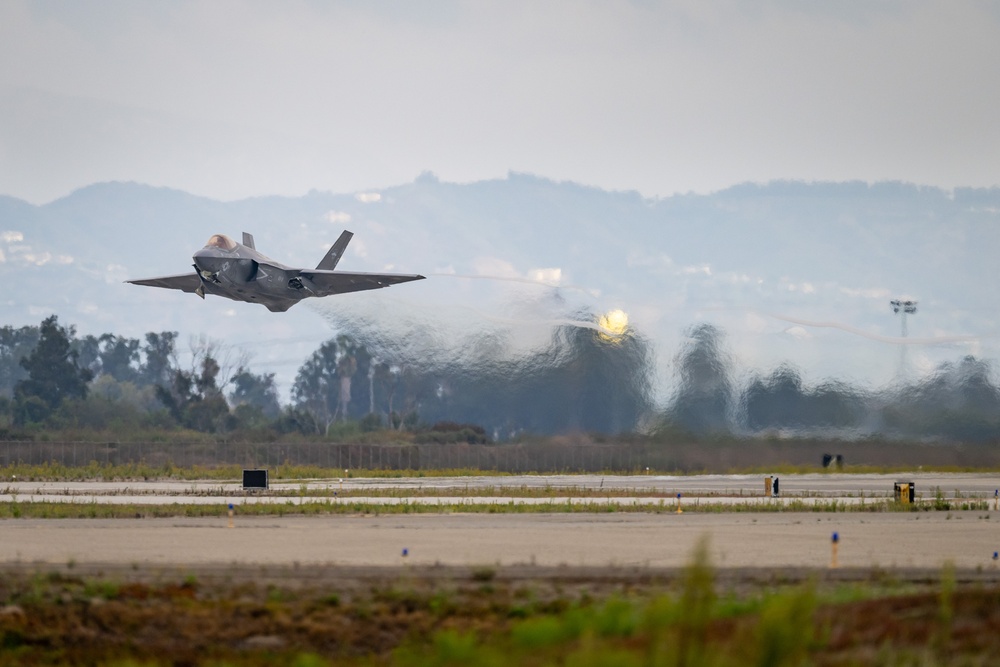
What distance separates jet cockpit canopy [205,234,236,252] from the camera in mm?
49844

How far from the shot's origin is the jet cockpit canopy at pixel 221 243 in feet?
164

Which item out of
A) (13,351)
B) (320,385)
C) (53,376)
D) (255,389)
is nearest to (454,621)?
(320,385)

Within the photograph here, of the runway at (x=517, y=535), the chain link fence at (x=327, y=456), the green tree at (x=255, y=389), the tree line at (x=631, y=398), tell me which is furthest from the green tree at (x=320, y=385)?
the runway at (x=517, y=535)

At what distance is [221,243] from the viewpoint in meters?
50.2

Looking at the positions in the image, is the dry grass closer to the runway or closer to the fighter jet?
the runway

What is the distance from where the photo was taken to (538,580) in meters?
20.0

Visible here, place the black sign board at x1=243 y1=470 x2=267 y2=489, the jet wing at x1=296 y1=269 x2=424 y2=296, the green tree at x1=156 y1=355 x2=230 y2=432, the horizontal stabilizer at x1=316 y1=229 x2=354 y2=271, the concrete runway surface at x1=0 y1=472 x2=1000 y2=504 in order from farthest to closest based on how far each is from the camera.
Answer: the green tree at x1=156 y1=355 x2=230 y2=432
the horizontal stabilizer at x1=316 y1=229 x2=354 y2=271
the jet wing at x1=296 y1=269 x2=424 y2=296
the black sign board at x1=243 y1=470 x2=267 y2=489
the concrete runway surface at x1=0 y1=472 x2=1000 y2=504

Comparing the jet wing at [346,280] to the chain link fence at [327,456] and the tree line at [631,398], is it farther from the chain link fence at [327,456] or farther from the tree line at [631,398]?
the chain link fence at [327,456]

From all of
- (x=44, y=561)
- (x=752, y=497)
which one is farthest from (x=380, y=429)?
(x=44, y=561)

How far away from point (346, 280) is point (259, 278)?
4470 mm

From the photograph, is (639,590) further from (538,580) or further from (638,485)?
(638,485)

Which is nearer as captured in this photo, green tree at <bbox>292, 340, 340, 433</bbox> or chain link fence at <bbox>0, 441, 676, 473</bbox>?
chain link fence at <bbox>0, 441, 676, 473</bbox>

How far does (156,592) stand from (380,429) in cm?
6416

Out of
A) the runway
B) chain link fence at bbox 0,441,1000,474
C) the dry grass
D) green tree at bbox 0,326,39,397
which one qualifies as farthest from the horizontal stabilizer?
green tree at bbox 0,326,39,397
